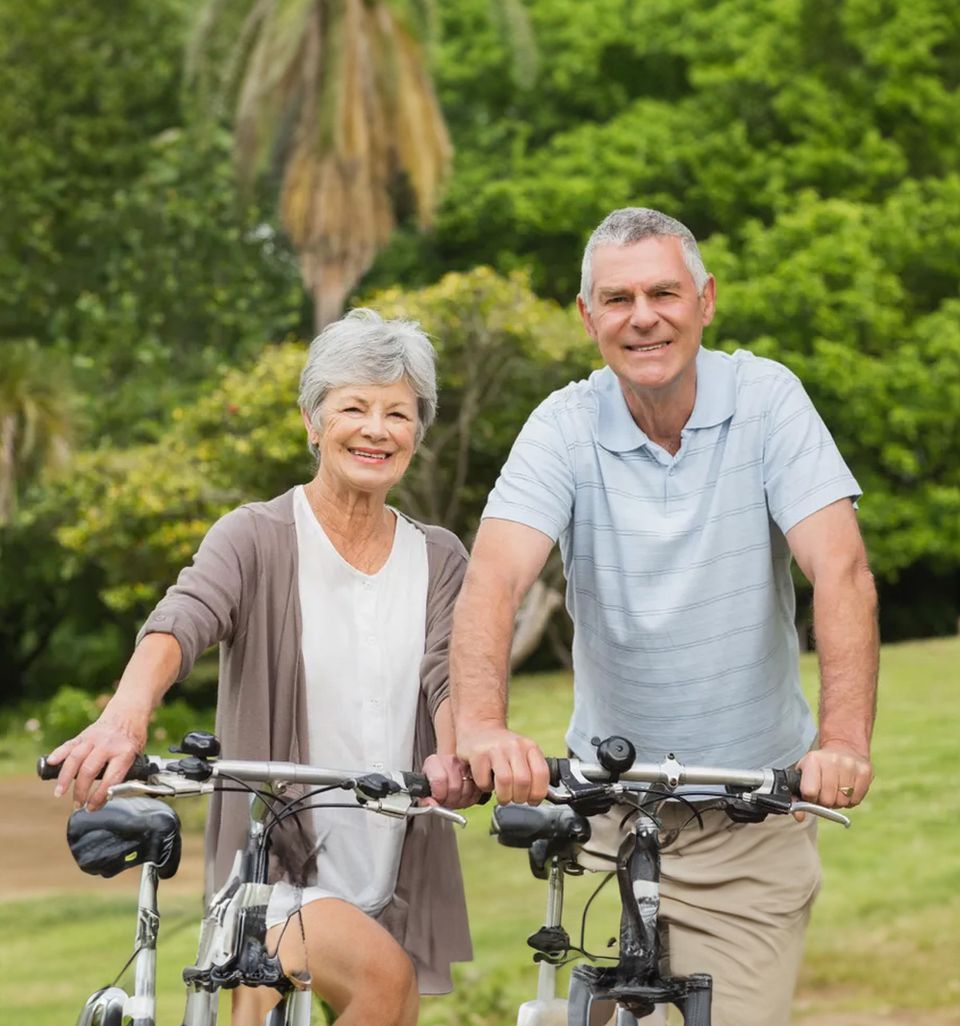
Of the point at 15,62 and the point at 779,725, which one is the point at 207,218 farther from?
the point at 779,725

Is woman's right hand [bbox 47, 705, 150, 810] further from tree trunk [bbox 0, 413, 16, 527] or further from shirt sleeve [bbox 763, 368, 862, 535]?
tree trunk [bbox 0, 413, 16, 527]

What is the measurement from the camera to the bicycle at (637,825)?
3.41 m

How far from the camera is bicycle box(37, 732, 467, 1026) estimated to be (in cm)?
348

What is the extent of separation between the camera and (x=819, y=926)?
11.4 metres

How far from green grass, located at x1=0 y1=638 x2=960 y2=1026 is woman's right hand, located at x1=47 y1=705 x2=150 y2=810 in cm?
447

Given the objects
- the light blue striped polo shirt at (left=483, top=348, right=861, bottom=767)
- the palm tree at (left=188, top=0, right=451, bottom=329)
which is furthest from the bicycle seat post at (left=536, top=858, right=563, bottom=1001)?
the palm tree at (left=188, top=0, right=451, bottom=329)

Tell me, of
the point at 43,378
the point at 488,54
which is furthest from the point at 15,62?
the point at 43,378

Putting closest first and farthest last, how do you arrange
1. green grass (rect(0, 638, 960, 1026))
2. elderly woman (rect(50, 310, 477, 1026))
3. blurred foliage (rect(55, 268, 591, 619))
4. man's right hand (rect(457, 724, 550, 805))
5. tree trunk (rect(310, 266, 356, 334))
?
man's right hand (rect(457, 724, 550, 805))
elderly woman (rect(50, 310, 477, 1026))
green grass (rect(0, 638, 960, 1026))
blurred foliage (rect(55, 268, 591, 619))
tree trunk (rect(310, 266, 356, 334))

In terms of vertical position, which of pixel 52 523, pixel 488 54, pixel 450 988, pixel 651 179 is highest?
pixel 488 54

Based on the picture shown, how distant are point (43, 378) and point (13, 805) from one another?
6.48m

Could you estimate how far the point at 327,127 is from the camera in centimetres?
2509

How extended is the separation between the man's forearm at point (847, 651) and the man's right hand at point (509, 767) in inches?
22.1

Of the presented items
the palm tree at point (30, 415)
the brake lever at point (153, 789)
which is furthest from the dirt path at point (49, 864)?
the brake lever at point (153, 789)

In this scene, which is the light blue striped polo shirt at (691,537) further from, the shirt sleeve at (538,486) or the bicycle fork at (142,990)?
the bicycle fork at (142,990)
